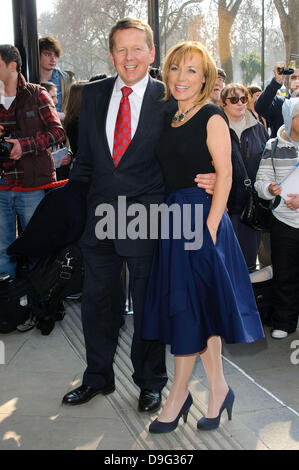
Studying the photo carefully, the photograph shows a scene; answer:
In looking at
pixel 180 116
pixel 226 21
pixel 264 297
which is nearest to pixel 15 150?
pixel 180 116

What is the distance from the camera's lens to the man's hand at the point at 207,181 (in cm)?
267

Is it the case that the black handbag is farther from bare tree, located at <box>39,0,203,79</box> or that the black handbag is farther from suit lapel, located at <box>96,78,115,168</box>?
bare tree, located at <box>39,0,203,79</box>

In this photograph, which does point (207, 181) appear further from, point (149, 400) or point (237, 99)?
point (237, 99)

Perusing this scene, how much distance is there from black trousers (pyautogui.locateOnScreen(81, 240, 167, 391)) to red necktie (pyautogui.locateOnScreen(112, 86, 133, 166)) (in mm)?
488

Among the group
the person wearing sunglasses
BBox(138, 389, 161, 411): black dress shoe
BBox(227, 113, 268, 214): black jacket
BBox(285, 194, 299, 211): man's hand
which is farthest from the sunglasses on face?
BBox(138, 389, 161, 411): black dress shoe

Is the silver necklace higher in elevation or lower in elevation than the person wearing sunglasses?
higher

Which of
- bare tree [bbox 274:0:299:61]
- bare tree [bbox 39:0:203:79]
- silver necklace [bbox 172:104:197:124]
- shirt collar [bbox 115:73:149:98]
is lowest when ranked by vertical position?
silver necklace [bbox 172:104:197:124]

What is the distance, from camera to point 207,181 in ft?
8.77

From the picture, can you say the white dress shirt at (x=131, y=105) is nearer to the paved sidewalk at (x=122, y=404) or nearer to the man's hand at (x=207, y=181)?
the man's hand at (x=207, y=181)

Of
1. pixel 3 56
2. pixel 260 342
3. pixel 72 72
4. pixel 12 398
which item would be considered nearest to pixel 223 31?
pixel 72 72

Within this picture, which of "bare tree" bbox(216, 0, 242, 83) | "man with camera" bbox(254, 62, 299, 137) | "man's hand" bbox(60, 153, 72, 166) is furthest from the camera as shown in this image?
"bare tree" bbox(216, 0, 242, 83)

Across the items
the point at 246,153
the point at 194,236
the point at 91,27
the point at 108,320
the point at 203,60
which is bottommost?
the point at 108,320

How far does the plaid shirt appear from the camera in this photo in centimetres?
429

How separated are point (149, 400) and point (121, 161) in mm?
Answer: 1291
